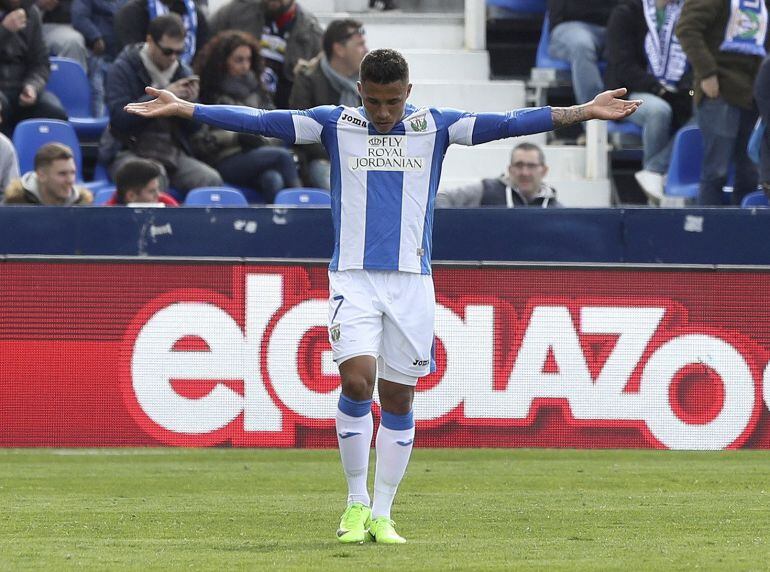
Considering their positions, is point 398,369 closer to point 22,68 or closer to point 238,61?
point 238,61

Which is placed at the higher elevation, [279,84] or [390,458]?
[279,84]

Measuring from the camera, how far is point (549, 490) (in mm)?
9312

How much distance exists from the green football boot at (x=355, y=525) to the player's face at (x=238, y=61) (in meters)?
7.28

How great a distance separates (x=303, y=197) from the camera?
43.1 ft

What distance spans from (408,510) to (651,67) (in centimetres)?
804

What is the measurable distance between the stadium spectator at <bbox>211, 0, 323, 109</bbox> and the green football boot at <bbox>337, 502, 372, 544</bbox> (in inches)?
324

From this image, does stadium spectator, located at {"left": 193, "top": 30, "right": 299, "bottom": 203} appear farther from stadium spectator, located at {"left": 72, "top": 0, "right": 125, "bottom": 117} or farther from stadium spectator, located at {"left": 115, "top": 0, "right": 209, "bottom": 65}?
stadium spectator, located at {"left": 72, "top": 0, "right": 125, "bottom": 117}

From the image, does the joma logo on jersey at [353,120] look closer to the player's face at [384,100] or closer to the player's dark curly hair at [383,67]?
the player's face at [384,100]

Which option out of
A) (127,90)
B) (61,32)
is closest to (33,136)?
(127,90)

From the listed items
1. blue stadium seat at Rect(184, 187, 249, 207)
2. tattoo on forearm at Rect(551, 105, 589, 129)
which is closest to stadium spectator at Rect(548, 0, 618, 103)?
blue stadium seat at Rect(184, 187, 249, 207)

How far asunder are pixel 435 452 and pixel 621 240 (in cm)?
200

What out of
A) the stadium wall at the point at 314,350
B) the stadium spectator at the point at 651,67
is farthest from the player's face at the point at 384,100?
the stadium spectator at the point at 651,67

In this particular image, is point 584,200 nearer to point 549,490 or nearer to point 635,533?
point 549,490

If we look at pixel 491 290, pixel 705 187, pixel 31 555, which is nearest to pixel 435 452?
pixel 491 290
